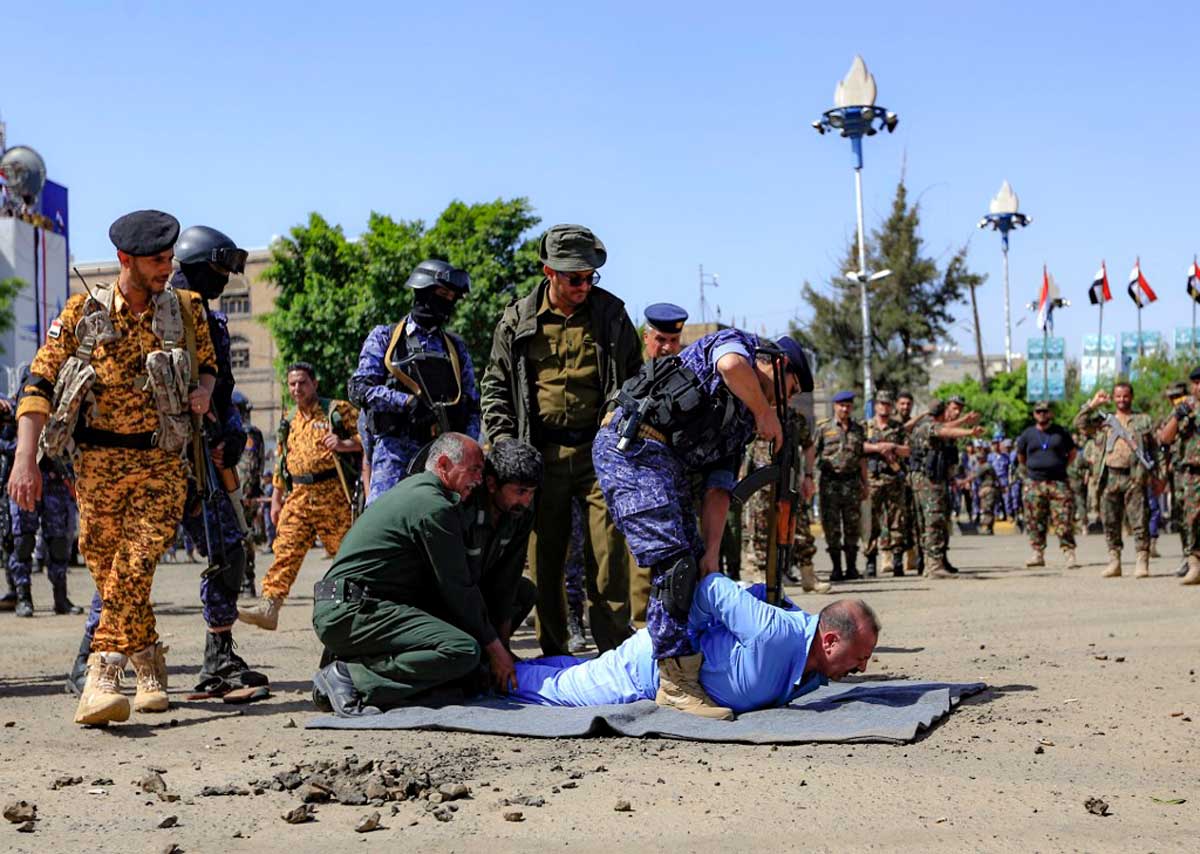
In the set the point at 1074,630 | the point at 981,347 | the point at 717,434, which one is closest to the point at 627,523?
the point at 717,434

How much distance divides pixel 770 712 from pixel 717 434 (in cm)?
119

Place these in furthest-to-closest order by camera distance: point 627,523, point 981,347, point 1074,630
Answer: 1. point 981,347
2. point 1074,630
3. point 627,523

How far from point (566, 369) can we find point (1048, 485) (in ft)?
34.6

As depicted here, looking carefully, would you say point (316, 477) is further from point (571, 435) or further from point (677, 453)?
point (677, 453)

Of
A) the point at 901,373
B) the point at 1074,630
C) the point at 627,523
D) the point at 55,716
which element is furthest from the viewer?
the point at 901,373

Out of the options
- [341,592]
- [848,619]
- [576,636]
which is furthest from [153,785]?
[576,636]

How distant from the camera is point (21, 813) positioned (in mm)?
4309

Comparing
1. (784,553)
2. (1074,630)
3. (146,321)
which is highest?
(146,321)

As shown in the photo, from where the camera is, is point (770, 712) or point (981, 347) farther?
point (981, 347)

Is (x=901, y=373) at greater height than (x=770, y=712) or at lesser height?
greater

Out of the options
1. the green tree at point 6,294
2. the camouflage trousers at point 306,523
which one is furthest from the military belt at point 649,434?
the green tree at point 6,294

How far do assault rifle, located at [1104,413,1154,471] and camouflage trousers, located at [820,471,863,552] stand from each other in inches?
107

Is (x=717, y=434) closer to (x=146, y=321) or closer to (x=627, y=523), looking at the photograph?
(x=627, y=523)

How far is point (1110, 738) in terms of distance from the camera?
542cm
